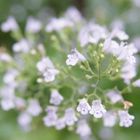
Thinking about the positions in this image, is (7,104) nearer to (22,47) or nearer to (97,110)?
(22,47)

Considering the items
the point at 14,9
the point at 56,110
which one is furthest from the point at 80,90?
the point at 14,9

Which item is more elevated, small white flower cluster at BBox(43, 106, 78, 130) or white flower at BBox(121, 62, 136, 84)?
white flower at BBox(121, 62, 136, 84)

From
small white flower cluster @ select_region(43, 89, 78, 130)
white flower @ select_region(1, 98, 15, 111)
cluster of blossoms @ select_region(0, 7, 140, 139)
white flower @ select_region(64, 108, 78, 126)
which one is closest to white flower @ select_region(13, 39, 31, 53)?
cluster of blossoms @ select_region(0, 7, 140, 139)

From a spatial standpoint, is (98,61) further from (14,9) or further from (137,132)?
(14,9)

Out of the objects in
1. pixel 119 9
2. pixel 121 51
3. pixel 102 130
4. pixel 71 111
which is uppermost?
pixel 119 9

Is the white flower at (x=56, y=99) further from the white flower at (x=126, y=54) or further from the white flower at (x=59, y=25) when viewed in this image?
the white flower at (x=59, y=25)

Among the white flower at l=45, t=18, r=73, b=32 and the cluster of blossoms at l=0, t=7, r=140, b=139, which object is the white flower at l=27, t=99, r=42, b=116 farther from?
the white flower at l=45, t=18, r=73, b=32

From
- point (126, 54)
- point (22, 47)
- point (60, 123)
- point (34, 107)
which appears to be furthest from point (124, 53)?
point (22, 47)
